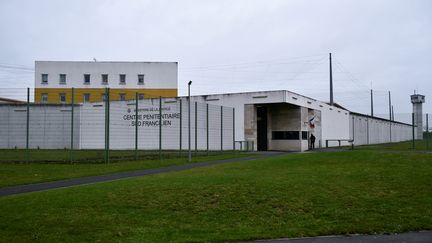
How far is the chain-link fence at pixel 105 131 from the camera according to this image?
20.8m

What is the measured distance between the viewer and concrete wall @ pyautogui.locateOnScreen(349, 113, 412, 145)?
177 feet

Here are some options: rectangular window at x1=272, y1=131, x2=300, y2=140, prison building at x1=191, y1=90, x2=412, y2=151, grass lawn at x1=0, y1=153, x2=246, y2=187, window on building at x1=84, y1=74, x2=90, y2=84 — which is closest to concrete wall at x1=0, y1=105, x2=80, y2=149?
grass lawn at x1=0, y1=153, x2=246, y2=187

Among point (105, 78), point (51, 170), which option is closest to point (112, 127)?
point (51, 170)

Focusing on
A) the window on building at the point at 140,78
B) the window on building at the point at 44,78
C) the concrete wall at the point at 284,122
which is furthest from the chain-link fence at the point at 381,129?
the window on building at the point at 44,78

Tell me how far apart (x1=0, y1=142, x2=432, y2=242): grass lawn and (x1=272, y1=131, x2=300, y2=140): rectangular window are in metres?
27.1

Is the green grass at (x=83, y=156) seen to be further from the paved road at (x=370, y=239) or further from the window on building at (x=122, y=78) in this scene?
the window on building at (x=122, y=78)

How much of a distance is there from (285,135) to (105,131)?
22832 mm

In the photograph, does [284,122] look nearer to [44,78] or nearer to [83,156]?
[83,156]

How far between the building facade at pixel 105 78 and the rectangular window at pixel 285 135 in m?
27.7

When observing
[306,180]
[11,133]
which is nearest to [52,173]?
[306,180]

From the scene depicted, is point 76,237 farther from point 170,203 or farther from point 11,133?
point 11,133

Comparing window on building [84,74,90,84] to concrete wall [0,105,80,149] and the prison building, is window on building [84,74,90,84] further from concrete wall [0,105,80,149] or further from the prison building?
concrete wall [0,105,80,149]

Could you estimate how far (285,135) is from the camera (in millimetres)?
39406

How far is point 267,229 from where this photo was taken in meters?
6.86
